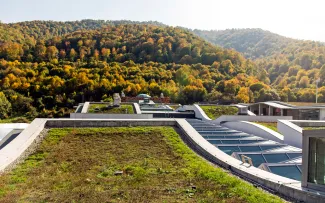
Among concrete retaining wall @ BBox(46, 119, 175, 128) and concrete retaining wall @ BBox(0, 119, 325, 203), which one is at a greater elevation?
concrete retaining wall @ BBox(46, 119, 175, 128)

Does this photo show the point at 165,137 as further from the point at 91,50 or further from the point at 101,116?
the point at 91,50

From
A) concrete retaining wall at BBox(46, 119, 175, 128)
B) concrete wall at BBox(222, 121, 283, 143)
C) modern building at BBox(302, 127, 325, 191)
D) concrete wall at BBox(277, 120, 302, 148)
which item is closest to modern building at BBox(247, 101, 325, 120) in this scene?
concrete wall at BBox(222, 121, 283, 143)

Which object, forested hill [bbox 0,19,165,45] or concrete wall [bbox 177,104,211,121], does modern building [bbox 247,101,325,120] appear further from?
forested hill [bbox 0,19,165,45]

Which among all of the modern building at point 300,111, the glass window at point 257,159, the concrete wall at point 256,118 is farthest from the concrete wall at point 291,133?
Answer: the modern building at point 300,111

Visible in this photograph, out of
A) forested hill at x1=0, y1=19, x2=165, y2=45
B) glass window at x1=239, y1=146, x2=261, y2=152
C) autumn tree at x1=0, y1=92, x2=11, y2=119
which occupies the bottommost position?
autumn tree at x1=0, y1=92, x2=11, y2=119

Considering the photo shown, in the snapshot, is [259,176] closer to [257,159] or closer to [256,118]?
[257,159]

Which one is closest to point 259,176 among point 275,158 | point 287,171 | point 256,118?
point 287,171

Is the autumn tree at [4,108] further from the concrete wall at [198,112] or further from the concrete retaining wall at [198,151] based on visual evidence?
the concrete retaining wall at [198,151]
